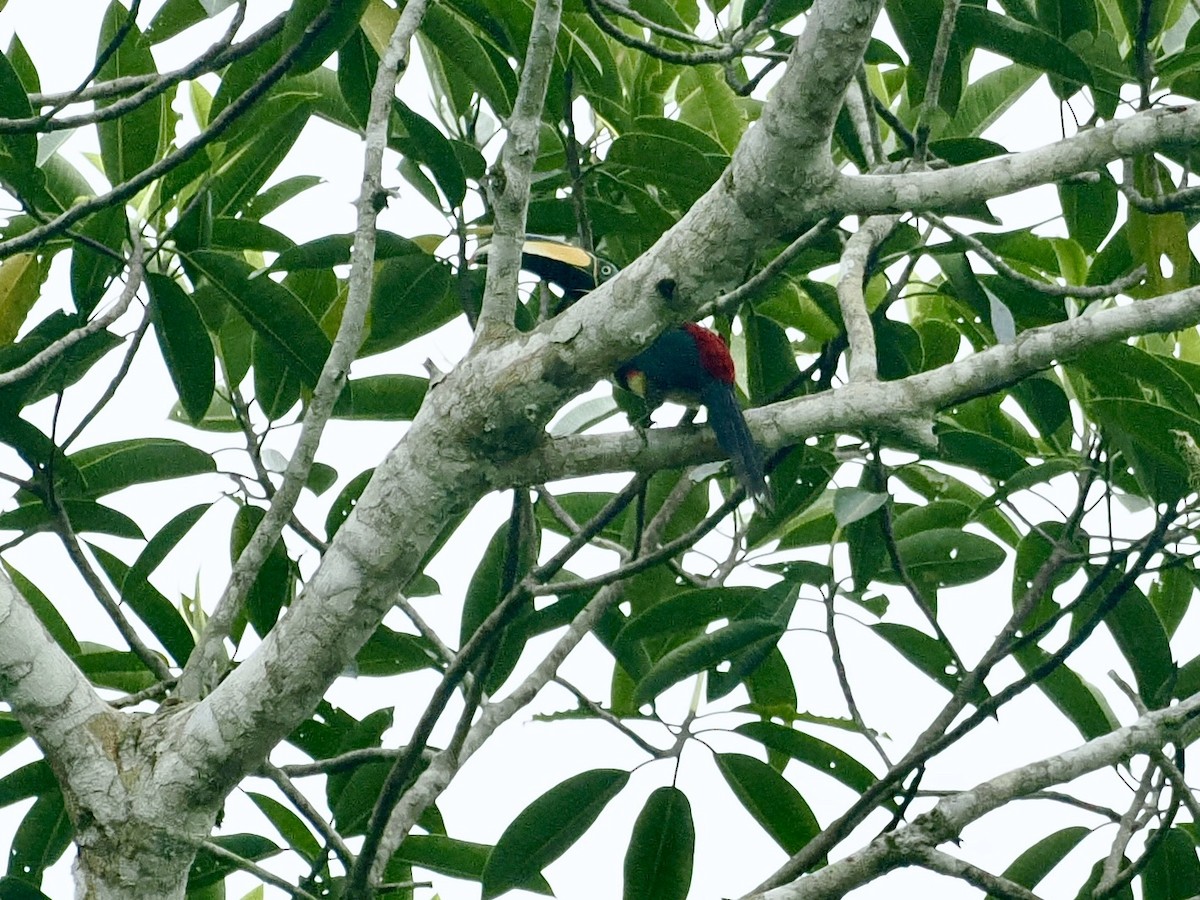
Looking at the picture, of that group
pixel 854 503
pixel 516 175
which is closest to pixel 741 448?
pixel 854 503

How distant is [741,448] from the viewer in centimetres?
278

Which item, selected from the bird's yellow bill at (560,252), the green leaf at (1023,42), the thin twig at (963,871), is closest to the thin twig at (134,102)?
the bird's yellow bill at (560,252)

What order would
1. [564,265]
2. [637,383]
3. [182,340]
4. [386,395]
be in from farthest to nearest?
[564,265] < [637,383] < [386,395] < [182,340]

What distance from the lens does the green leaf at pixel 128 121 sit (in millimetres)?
2908

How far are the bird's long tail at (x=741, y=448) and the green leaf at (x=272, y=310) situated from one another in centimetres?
85

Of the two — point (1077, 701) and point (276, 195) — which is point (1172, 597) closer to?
point (1077, 701)

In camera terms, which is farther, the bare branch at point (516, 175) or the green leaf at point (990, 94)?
the green leaf at point (990, 94)

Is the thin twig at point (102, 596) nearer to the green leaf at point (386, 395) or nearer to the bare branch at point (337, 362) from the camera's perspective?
the bare branch at point (337, 362)

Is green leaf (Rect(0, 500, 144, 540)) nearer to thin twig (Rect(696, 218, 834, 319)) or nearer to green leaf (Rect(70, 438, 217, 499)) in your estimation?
green leaf (Rect(70, 438, 217, 499))

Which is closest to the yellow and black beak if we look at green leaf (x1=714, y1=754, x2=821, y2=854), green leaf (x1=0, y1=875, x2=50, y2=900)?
green leaf (x1=714, y1=754, x2=821, y2=854)

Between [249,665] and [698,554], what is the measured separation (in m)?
1.37

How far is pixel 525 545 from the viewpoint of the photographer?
302 centimetres

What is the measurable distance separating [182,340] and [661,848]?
1.51m

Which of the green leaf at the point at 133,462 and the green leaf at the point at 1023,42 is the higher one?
the green leaf at the point at 1023,42
